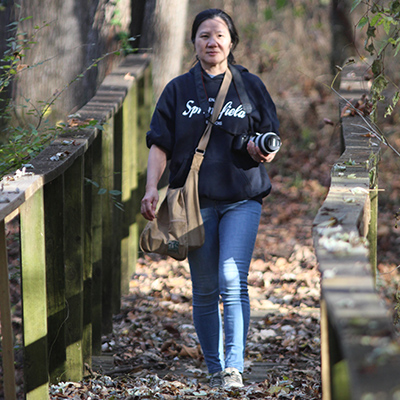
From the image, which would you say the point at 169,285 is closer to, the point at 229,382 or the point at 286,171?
the point at 229,382

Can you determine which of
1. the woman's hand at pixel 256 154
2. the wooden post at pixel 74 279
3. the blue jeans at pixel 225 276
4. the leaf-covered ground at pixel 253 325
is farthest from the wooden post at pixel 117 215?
the woman's hand at pixel 256 154

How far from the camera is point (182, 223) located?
366 centimetres

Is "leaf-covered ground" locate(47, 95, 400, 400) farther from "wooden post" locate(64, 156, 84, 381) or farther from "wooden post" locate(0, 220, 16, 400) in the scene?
"wooden post" locate(0, 220, 16, 400)

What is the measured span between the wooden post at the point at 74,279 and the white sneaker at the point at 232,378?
0.84 meters

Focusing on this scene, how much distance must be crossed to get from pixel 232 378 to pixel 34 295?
3.75 ft

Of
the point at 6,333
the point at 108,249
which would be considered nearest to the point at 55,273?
the point at 6,333

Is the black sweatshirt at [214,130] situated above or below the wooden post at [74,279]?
above

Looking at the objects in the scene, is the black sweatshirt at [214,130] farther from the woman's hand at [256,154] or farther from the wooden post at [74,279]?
the wooden post at [74,279]

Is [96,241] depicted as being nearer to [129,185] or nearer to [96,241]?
[96,241]

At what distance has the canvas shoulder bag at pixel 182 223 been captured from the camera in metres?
3.66

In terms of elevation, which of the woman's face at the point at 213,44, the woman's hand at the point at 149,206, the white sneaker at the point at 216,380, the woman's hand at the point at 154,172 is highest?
the woman's face at the point at 213,44

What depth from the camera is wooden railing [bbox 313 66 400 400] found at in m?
1.32

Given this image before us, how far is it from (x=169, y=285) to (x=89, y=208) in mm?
2161

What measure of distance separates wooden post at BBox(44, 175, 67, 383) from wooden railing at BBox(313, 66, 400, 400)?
1.41m
